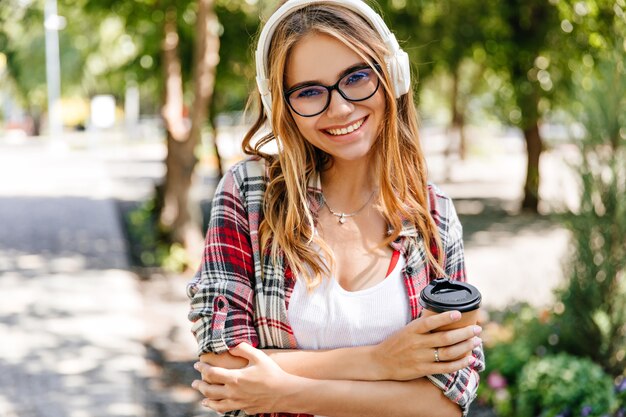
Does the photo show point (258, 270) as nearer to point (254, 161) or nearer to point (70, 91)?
point (254, 161)

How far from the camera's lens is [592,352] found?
4.75 meters

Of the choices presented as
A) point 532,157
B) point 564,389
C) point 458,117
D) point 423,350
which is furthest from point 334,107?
point 458,117

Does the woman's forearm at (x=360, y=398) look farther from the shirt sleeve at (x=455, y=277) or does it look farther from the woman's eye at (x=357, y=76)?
the woman's eye at (x=357, y=76)

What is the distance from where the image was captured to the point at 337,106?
1.74 m

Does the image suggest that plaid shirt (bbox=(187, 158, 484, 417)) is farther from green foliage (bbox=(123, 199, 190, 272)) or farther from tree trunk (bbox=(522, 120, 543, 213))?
tree trunk (bbox=(522, 120, 543, 213))

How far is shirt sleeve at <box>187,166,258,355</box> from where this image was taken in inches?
68.6

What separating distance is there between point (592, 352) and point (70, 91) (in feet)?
126

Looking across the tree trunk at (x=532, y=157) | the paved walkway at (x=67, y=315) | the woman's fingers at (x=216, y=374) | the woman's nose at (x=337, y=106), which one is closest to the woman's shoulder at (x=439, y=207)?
the woman's nose at (x=337, y=106)

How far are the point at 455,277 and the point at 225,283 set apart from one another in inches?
25.6

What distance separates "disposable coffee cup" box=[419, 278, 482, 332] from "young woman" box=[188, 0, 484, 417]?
21 millimetres

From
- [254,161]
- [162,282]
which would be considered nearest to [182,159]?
[162,282]

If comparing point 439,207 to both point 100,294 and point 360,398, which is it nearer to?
point 360,398

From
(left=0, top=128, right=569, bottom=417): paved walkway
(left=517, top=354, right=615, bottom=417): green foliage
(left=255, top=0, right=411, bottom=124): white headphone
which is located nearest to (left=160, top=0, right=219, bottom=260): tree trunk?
(left=0, top=128, right=569, bottom=417): paved walkway

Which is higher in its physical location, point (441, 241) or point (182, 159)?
point (182, 159)
